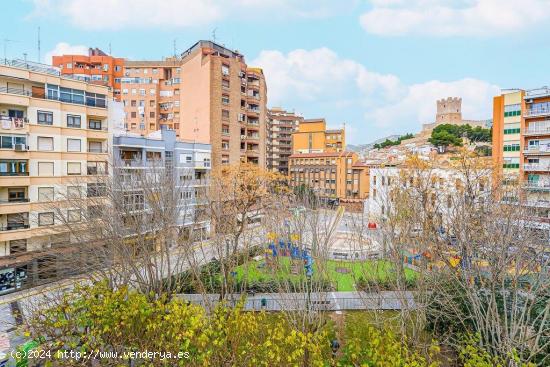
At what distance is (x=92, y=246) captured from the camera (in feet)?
47.9

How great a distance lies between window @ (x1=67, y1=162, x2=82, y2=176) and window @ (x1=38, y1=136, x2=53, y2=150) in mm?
1588

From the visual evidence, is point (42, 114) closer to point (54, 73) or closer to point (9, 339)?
point (54, 73)

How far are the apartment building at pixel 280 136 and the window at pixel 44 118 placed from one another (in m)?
55.0

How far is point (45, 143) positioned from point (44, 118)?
1.63 meters

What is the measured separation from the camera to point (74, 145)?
24.8m

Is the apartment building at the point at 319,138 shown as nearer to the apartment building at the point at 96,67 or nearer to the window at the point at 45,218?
the apartment building at the point at 96,67

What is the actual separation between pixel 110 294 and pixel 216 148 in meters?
28.0

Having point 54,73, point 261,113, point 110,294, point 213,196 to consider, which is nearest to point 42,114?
point 54,73

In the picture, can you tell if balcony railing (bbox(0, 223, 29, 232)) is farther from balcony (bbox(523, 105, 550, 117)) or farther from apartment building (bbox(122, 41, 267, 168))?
balcony (bbox(523, 105, 550, 117))

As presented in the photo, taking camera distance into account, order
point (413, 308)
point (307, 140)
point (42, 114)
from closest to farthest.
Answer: point (413, 308) → point (42, 114) → point (307, 140)

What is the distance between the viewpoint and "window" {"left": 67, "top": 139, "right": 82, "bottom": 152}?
24.5 meters

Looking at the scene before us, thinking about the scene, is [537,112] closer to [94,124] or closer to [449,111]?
[94,124]

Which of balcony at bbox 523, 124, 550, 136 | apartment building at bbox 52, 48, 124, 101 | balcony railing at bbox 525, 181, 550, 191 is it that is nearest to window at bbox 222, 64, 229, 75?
apartment building at bbox 52, 48, 124, 101

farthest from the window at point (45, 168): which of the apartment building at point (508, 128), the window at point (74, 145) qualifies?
the apartment building at point (508, 128)
